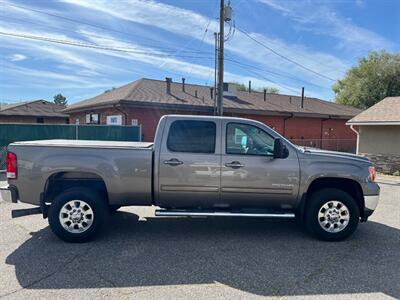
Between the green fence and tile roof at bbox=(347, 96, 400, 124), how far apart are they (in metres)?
11.2

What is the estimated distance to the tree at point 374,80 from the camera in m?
36.6

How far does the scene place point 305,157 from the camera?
197 inches

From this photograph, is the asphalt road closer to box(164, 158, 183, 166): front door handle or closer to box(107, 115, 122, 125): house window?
box(164, 158, 183, 166): front door handle

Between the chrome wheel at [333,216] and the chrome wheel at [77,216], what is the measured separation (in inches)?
141

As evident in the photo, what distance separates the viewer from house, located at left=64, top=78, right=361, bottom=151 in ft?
59.5

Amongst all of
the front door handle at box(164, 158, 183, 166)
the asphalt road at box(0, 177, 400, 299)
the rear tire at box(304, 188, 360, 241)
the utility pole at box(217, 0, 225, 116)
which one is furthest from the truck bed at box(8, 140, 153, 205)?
the utility pole at box(217, 0, 225, 116)

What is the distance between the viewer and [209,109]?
19812 mm

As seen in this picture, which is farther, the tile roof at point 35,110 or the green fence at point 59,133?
the tile roof at point 35,110

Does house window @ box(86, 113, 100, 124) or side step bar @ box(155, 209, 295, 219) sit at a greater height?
house window @ box(86, 113, 100, 124)

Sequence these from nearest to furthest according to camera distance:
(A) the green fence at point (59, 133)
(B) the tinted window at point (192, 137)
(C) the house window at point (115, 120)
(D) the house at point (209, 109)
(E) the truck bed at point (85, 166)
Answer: (E) the truck bed at point (85, 166) → (B) the tinted window at point (192, 137) → (A) the green fence at point (59, 133) → (D) the house at point (209, 109) → (C) the house window at point (115, 120)

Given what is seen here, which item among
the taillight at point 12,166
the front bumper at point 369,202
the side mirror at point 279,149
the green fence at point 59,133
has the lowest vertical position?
the front bumper at point 369,202

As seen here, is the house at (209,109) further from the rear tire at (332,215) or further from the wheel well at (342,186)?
the rear tire at (332,215)

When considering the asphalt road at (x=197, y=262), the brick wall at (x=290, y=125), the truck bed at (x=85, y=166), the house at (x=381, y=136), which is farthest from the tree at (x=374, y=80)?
the truck bed at (x=85, y=166)

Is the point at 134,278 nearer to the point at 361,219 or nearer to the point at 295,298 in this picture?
the point at 295,298
